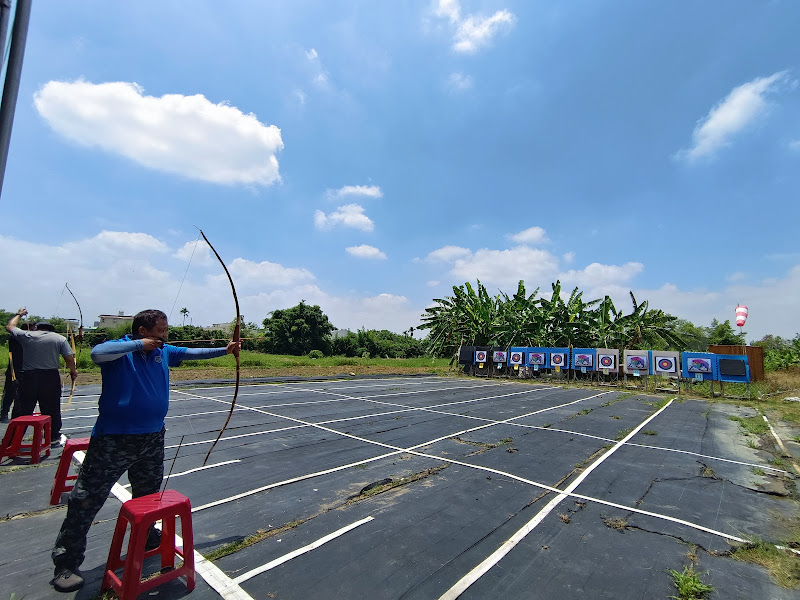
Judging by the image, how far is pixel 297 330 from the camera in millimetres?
35375

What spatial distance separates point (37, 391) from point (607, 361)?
63.8 ft

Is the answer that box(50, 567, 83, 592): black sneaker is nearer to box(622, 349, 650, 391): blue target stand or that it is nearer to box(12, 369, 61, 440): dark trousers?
box(12, 369, 61, 440): dark trousers

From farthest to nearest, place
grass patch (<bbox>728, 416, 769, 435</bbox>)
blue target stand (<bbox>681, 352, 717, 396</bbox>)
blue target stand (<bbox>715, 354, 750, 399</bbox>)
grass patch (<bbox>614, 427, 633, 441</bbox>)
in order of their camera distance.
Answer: blue target stand (<bbox>681, 352, 717, 396</bbox>) < blue target stand (<bbox>715, 354, 750, 399</bbox>) < grass patch (<bbox>728, 416, 769, 435</bbox>) < grass patch (<bbox>614, 427, 633, 441</bbox>)

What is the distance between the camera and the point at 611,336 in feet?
68.1

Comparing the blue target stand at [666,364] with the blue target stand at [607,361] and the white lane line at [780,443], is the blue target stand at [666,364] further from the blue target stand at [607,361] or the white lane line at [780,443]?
the white lane line at [780,443]

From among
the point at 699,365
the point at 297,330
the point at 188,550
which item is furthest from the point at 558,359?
the point at 297,330

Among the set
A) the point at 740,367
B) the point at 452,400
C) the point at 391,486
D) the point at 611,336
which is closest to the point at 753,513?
the point at 391,486

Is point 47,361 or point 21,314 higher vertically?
point 21,314

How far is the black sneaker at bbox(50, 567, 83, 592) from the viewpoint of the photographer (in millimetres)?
2316

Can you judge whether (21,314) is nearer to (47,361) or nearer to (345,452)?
(47,361)

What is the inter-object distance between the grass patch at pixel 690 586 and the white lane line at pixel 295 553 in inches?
87.3

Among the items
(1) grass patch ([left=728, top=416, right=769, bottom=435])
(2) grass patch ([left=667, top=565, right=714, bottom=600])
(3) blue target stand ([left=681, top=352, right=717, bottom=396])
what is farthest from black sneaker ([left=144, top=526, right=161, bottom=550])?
(3) blue target stand ([left=681, top=352, right=717, bottom=396])

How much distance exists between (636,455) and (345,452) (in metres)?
4.27

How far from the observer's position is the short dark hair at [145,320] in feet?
8.64
